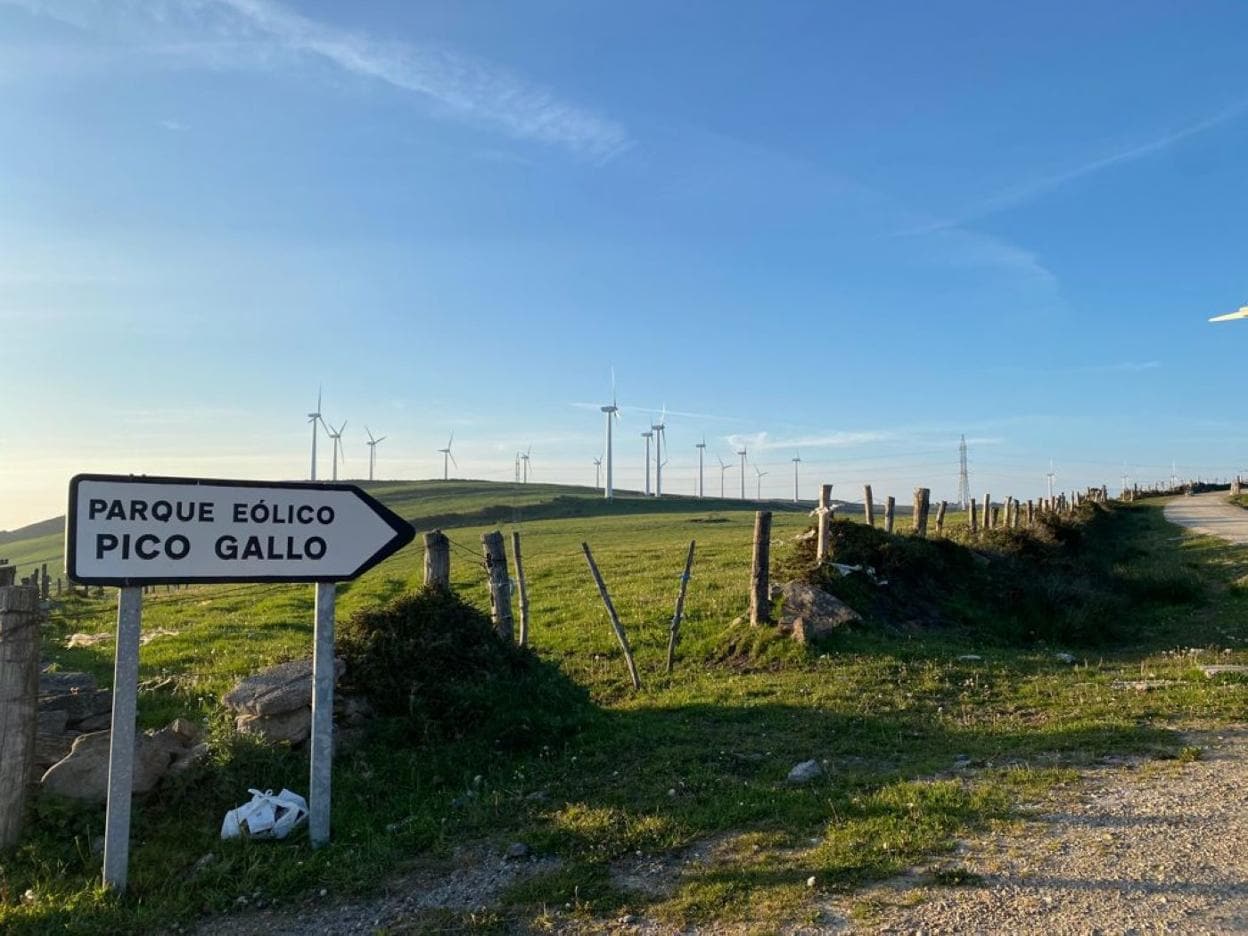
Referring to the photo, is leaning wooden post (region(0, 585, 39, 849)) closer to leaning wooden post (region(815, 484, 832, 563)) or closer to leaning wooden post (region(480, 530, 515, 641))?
leaning wooden post (region(480, 530, 515, 641))

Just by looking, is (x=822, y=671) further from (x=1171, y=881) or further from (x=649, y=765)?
(x=1171, y=881)

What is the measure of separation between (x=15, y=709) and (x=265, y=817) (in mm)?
1971

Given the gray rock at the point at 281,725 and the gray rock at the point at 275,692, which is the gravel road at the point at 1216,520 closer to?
the gray rock at the point at 275,692

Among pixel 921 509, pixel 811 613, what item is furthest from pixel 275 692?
pixel 921 509

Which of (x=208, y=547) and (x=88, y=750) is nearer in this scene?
(x=208, y=547)

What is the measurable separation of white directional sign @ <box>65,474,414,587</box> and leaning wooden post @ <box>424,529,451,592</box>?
298 cm

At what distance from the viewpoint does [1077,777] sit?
24.1 feet

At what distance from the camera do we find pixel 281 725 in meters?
8.17

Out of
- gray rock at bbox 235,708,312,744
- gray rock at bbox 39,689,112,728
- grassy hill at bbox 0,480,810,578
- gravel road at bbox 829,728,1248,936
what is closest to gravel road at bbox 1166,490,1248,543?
gravel road at bbox 829,728,1248,936

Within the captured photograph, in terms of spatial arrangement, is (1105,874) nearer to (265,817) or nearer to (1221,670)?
(265,817)

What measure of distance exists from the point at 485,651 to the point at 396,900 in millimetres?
3990

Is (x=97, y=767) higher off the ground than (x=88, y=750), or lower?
lower

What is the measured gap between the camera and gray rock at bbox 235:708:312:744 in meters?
8.07

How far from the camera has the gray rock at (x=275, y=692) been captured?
8211mm
